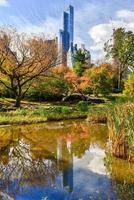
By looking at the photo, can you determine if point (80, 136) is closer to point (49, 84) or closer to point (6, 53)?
point (6, 53)

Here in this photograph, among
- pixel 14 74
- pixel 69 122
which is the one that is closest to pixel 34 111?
pixel 69 122

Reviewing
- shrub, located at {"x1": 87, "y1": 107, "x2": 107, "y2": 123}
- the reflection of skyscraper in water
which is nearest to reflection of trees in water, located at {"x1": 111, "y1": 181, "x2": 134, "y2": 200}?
the reflection of skyscraper in water

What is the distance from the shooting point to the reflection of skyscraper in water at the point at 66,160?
805cm

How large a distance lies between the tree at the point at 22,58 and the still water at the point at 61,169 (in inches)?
421

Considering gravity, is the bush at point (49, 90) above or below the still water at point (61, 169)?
above

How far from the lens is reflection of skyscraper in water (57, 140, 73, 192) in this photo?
8.05 metres

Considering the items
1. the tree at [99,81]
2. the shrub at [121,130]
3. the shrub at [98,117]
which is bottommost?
the shrub at [98,117]

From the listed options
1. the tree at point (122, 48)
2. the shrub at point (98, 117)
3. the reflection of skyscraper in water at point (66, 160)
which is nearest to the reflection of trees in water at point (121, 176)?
the reflection of skyscraper in water at point (66, 160)

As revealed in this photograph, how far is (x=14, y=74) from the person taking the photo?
25797 millimetres

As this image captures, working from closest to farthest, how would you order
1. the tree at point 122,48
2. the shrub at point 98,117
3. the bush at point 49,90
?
the shrub at point 98,117 < the bush at point 49,90 < the tree at point 122,48

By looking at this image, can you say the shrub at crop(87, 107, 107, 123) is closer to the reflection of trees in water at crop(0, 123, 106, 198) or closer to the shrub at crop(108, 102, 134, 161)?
the reflection of trees in water at crop(0, 123, 106, 198)

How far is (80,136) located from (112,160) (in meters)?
5.30

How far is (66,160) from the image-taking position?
34.5 ft

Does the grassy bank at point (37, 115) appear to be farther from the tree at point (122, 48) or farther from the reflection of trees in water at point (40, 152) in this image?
the tree at point (122, 48)
